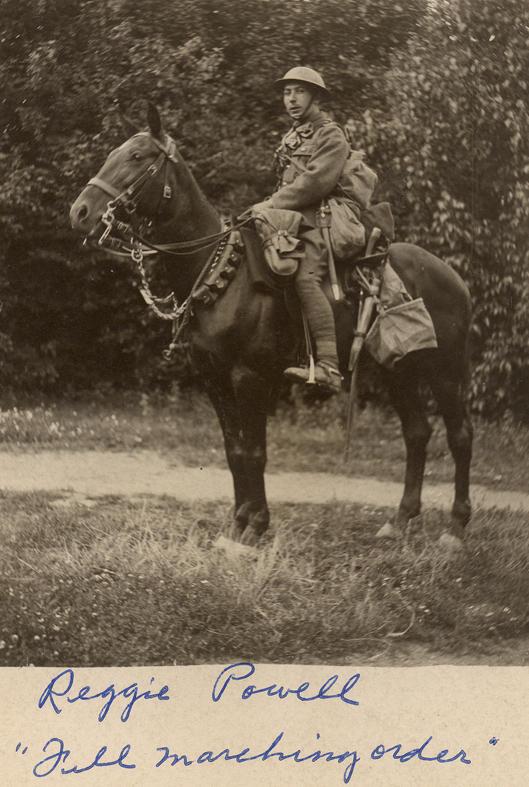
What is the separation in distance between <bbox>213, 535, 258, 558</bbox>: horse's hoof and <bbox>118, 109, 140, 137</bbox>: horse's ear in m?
2.24

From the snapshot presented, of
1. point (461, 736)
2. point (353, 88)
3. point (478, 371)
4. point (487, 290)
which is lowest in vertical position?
point (461, 736)

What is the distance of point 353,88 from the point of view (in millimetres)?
5379

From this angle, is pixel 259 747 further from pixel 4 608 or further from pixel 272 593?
pixel 4 608

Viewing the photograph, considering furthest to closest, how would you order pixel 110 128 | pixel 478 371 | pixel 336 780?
1. pixel 478 371
2. pixel 110 128
3. pixel 336 780

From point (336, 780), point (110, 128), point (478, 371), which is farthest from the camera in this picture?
point (478, 371)

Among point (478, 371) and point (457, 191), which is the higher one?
point (457, 191)

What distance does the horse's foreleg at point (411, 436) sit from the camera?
5.38 meters

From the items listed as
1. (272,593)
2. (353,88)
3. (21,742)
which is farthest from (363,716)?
(353,88)

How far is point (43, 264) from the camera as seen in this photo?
211 inches

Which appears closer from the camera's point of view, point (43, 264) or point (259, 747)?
point (259, 747)

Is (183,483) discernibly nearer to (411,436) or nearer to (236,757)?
(411,436)

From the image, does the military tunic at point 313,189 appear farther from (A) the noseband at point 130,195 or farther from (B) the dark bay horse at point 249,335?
(A) the noseband at point 130,195

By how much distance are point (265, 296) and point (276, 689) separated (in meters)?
2.13

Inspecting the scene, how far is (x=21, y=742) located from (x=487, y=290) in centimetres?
346
